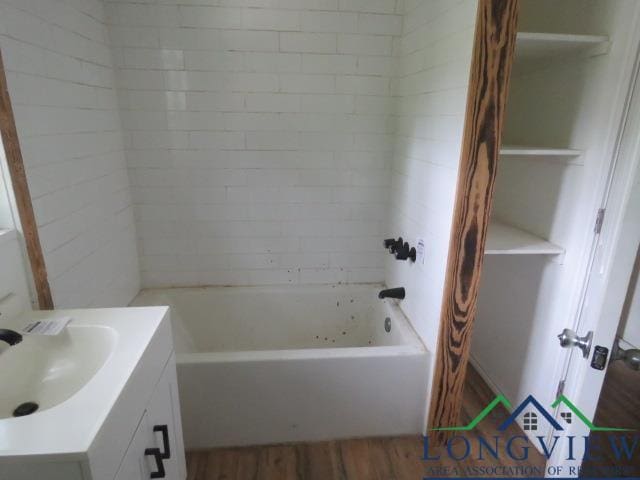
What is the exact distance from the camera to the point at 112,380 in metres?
0.93

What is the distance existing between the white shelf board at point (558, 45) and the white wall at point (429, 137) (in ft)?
0.75

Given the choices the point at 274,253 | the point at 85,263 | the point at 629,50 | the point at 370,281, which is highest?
the point at 629,50

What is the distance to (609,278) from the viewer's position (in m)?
1.12

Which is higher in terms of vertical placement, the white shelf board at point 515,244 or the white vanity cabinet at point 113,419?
the white shelf board at point 515,244

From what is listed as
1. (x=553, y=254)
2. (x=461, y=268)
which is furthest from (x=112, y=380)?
(x=553, y=254)

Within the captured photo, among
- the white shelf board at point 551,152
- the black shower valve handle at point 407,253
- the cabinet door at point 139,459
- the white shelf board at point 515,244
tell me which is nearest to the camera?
the cabinet door at point 139,459

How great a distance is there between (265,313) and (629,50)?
6.98 feet

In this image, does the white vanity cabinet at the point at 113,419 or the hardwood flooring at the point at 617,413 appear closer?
the white vanity cabinet at the point at 113,419

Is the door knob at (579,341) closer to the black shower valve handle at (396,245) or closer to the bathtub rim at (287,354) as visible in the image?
the bathtub rim at (287,354)

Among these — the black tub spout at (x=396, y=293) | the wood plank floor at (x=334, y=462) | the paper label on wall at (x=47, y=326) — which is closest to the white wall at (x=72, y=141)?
the paper label on wall at (x=47, y=326)

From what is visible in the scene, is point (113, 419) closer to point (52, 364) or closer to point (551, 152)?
point (52, 364)

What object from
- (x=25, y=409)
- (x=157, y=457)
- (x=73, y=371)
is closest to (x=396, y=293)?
(x=157, y=457)

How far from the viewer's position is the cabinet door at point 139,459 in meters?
0.93

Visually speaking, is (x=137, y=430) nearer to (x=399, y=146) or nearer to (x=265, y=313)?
(x=265, y=313)
